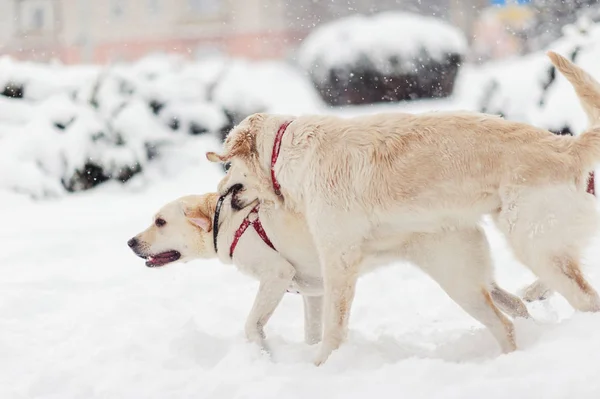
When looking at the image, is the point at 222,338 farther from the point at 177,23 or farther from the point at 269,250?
the point at 177,23

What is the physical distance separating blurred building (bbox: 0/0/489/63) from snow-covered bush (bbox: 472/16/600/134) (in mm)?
14569

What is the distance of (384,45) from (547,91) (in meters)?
4.64

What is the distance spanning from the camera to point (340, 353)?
365 cm

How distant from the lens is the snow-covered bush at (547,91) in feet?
29.6

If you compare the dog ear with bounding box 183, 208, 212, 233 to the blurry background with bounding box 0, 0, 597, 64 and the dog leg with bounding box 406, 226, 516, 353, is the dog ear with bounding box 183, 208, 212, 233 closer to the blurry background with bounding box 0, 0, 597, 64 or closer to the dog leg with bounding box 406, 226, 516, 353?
the dog leg with bounding box 406, 226, 516, 353

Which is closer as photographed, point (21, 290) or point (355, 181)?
point (355, 181)

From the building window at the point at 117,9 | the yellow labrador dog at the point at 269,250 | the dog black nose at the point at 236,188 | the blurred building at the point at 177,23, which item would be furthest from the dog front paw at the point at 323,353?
the building window at the point at 117,9

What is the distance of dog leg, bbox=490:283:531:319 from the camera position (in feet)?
14.3

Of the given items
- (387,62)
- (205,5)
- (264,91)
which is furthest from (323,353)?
(205,5)

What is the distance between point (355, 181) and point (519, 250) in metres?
0.87

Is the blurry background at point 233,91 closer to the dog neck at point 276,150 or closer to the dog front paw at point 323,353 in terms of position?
the dog neck at point 276,150

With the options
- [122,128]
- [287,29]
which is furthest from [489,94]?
[287,29]

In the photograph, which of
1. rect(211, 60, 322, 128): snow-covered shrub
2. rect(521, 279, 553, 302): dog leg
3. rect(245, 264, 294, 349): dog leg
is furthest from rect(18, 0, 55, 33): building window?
rect(521, 279, 553, 302): dog leg

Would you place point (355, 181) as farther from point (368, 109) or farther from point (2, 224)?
point (368, 109)
